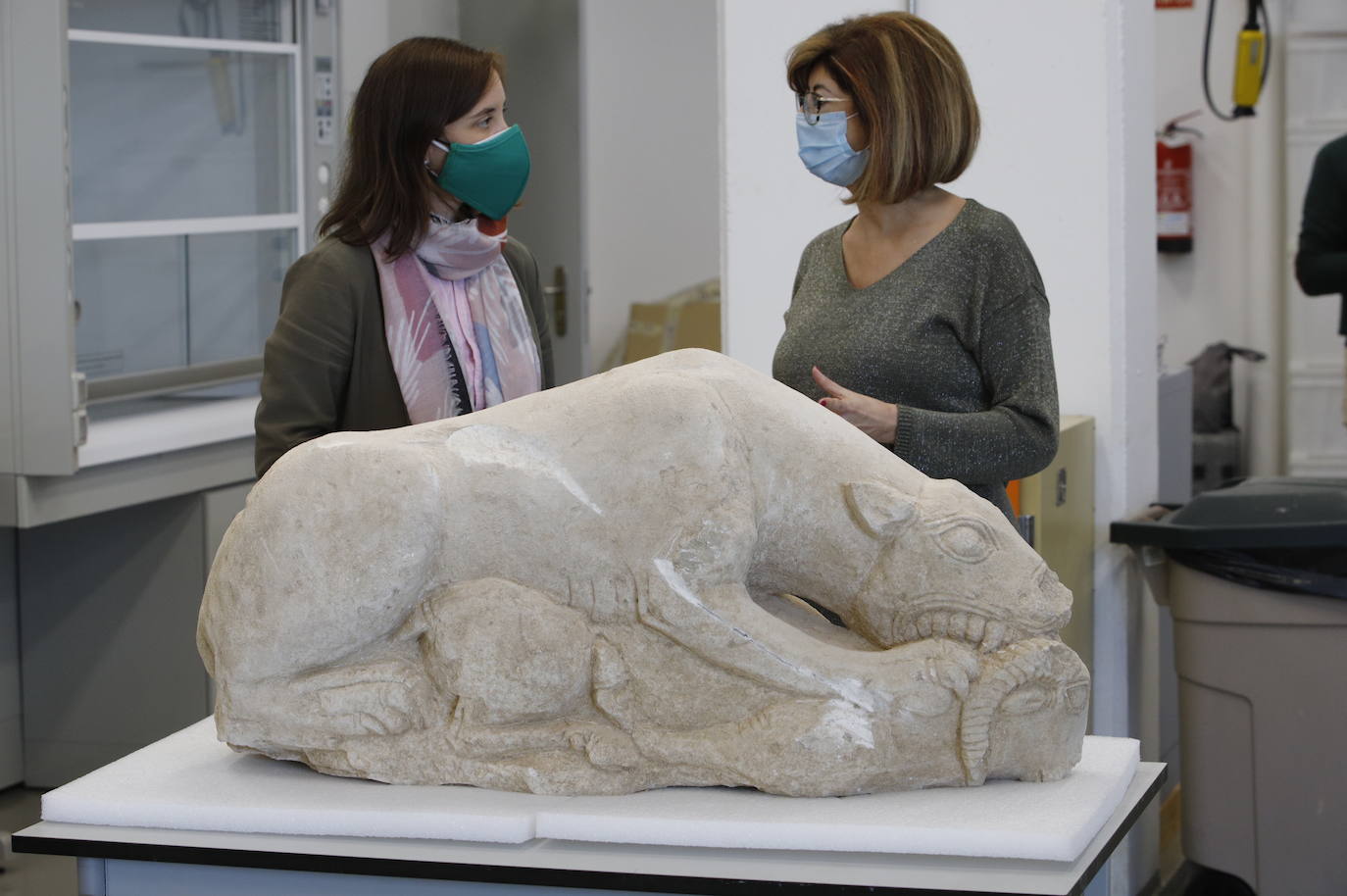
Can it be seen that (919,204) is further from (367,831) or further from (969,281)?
(367,831)

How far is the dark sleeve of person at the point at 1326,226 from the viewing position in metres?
4.07

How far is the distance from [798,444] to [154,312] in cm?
292

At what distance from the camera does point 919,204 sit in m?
2.17

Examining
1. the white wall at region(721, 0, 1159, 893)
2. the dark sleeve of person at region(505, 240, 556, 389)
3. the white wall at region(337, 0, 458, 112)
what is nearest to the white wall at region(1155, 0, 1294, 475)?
the white wall at region(337, 0, 458, 112)

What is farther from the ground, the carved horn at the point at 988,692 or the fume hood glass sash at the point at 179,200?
the fume hood glass sash at the point at 179,200

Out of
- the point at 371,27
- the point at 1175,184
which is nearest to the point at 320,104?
the point at 371,27

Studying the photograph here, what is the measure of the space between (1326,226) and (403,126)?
2.86 meters

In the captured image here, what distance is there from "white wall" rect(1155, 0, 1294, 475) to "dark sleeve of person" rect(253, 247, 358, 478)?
4895mm

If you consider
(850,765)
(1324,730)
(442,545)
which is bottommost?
(1324,730)

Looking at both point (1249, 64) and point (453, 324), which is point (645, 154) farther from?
point (453, 324)

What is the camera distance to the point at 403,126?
2.25 metres

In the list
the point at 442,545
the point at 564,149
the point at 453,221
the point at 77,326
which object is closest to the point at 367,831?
the point at 442,545

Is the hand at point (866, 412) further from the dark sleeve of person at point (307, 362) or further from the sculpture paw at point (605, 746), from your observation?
the dark sleeve of person at point (307, 362)

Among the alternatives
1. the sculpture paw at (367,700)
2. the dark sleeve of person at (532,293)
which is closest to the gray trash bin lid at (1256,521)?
the dark sleeve of person at (532,293)
